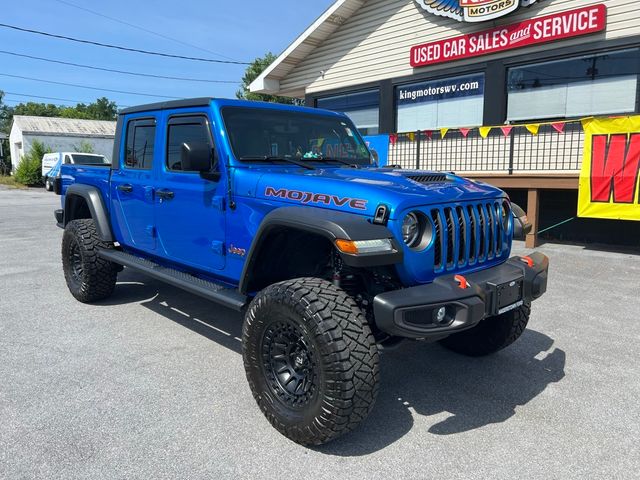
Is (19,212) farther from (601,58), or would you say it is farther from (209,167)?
(601,58)

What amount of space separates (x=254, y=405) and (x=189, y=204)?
162 centimetres

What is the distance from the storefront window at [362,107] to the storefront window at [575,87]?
140 inches

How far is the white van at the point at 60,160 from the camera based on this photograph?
24.1m

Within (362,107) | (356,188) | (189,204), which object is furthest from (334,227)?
(362,107)

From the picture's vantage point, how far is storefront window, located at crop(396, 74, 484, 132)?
34.6 feet

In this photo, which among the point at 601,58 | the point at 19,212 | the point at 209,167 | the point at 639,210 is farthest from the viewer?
the point at 19,212

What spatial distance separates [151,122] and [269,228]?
2.14m

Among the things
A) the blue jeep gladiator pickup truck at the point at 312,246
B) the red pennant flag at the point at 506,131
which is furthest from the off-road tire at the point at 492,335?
the red pennant flag at the point at 506,131

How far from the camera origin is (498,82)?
393 inches

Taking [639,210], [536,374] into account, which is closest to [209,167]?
[536,374]

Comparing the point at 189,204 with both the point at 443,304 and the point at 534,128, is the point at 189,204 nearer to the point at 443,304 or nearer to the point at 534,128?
the point at 443,304

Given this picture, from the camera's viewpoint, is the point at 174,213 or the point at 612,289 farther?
the point at 612,289

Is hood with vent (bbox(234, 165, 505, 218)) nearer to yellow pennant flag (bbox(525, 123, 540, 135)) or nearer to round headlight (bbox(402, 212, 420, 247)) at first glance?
round headlight (bbox(402, 212, 420, 247))

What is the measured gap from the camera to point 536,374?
3.77m
